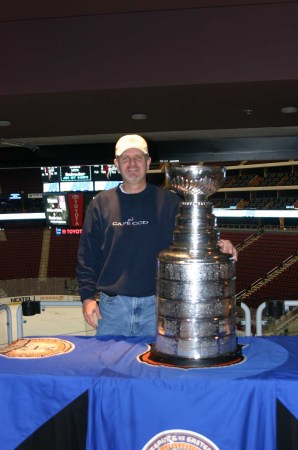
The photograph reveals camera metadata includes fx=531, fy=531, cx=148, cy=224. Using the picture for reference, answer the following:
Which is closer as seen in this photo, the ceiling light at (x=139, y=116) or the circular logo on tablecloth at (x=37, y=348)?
the circular logo on tablecloth at (x=37, y=348)

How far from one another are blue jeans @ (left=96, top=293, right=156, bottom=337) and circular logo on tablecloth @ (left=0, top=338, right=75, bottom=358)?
28 cm

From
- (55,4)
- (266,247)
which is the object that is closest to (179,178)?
(55,4)

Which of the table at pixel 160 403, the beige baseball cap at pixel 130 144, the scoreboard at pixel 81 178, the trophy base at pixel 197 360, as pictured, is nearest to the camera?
the table at pixel 160 403

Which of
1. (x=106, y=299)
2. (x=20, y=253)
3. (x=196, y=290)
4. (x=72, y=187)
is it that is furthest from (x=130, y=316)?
(x=20, y=253)

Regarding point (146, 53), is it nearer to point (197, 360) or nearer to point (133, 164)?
point (133, 164)

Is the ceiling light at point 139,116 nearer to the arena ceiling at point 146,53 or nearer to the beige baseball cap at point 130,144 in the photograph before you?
the arena ceiling at point 146,53

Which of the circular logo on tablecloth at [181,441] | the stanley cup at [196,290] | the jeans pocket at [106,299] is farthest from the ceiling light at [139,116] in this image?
the circular logo on tablecloth at [181,441]

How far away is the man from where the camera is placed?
2.14m

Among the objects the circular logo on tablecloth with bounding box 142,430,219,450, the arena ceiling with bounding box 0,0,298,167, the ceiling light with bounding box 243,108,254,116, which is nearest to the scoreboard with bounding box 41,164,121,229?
the ceiling light with bounding box 243,108,254,116

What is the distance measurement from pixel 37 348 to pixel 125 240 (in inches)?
22.6

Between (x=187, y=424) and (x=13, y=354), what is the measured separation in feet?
2.10

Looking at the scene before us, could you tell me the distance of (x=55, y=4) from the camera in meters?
3.35

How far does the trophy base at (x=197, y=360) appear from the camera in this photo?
159 cm

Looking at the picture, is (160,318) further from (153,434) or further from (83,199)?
(83,199)
